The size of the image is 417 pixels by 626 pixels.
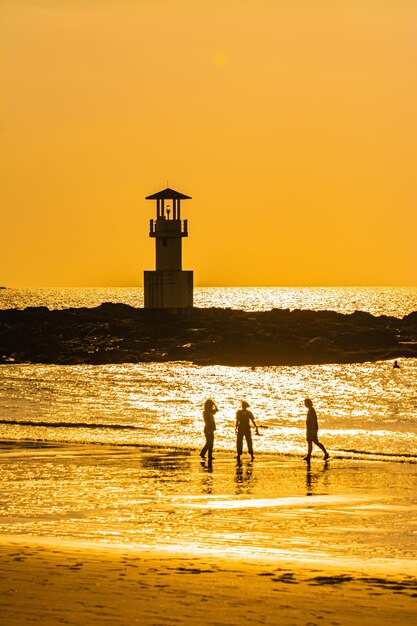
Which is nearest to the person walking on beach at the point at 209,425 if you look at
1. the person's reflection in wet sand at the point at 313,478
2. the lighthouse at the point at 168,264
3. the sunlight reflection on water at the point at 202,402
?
the person's reflection in wet sand at the point at 313,478

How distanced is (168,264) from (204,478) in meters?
49.5

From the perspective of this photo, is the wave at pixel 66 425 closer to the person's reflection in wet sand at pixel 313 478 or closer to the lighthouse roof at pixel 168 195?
the person's reflection in wet sand at pixel 313 478

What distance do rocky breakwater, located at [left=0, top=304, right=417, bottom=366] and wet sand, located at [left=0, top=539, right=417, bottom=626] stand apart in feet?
192

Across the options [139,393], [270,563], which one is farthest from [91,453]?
[139,393]

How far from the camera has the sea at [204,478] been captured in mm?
14078

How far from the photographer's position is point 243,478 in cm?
2073

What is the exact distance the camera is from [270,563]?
11.8 metres

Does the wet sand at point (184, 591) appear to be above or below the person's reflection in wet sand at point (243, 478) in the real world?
above

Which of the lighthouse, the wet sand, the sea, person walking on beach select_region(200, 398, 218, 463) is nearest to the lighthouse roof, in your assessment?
the lighthouse

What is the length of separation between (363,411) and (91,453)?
22362 mm

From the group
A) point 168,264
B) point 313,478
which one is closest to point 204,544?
point 313,478

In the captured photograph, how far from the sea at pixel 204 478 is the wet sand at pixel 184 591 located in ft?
4.33

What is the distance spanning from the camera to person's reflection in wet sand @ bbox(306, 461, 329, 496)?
19.1 meters

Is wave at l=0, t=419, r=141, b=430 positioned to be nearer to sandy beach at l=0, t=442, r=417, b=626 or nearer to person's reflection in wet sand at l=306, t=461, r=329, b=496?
sandy beach at l=0, t=442, r=417, b=626
